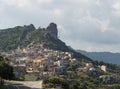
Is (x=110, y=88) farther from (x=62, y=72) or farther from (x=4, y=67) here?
(x=4, y=67)

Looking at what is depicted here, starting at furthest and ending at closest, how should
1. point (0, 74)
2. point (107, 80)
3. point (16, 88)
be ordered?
point (107, 80) < point (0, 74) < point (16, 88)

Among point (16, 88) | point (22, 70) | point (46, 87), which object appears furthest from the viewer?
point (22, 70)

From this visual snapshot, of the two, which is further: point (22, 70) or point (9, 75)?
point (22, 70)

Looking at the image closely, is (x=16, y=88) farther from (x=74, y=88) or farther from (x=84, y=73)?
(x=84, y=73)

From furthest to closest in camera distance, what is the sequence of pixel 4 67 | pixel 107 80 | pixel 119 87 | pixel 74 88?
pixel 107 80
pixel 119 87
pixel 74 88
pixel 4 67

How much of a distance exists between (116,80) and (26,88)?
16585 centimetres

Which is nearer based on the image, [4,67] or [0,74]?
[0,74]

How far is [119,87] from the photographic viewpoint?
491 ft

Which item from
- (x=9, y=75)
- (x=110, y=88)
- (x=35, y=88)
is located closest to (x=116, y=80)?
(x=110, y=88)

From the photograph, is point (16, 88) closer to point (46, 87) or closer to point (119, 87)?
point (46, 87)

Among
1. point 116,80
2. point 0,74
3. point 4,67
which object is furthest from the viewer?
point 116,80

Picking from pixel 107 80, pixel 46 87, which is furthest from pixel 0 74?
pixel 107 80

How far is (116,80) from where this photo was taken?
19725 centimetres

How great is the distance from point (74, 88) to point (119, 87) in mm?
86398
